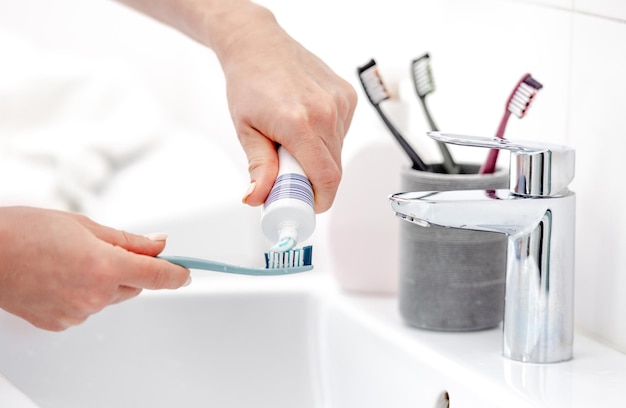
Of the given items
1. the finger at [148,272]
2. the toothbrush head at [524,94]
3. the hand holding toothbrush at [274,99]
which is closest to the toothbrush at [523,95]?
the toothbrush head at [524,94]

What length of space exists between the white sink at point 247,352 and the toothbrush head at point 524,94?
17 cm

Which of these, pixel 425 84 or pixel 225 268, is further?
pixel 425 84

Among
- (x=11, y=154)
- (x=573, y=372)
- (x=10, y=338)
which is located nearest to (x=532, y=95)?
(x=573, y=372)

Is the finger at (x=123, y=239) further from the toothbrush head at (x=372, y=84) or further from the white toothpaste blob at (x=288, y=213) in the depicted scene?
the toothbrush head at (x=372, y=84)

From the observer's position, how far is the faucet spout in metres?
0.62

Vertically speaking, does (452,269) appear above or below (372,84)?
below

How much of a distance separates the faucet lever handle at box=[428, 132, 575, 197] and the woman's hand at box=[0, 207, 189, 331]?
0.22 metres

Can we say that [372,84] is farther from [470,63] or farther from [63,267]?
[63,267]

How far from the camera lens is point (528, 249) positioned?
650 mm

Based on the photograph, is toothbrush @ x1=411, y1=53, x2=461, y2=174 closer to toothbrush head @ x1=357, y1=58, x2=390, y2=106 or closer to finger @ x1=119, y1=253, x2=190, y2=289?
toothbrush head @ x1=357, y1=58, x2=390, y2=106

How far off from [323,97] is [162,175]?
48cm

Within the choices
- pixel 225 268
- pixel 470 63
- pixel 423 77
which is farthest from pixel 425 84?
pixel 225 268

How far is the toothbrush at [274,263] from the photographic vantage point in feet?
1.91

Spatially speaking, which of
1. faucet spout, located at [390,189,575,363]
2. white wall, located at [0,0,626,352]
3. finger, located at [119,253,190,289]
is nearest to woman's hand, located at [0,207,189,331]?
finger, located at [119,253,190,289]
